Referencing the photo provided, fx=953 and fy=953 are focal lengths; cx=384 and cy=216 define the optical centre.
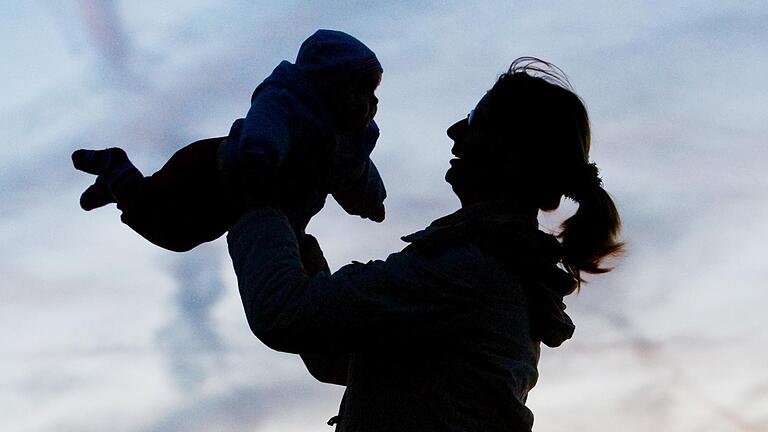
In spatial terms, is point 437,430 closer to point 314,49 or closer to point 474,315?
point 474,315

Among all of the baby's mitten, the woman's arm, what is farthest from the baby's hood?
the baby's mitten

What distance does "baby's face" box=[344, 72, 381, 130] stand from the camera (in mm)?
2855

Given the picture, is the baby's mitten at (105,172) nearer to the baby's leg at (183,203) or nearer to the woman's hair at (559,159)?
the baby's leg at (183,203)

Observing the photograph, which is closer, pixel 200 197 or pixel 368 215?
pixel 200 197

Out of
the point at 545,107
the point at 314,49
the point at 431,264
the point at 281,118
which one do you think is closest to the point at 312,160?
the point at 281,118

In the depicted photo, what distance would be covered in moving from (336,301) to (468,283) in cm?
37

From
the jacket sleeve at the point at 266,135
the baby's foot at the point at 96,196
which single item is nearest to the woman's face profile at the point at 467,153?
the jacket sleeve at the point at 266,135

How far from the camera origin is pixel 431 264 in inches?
99.8

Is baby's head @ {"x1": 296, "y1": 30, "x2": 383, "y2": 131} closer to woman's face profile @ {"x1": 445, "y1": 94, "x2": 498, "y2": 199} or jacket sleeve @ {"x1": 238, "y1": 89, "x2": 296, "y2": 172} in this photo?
jacket sleeve @ {"x1": 238, "y1": 89, "x2": 296, "y2": 172}

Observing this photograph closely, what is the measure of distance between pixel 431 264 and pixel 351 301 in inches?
9.6

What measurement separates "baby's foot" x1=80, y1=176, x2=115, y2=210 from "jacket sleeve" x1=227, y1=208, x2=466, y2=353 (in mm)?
655

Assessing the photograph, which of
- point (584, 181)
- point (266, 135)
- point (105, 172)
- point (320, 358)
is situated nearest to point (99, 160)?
point (105, 172)

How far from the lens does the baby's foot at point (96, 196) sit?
301cm

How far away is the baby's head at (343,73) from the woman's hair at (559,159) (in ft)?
1.22
